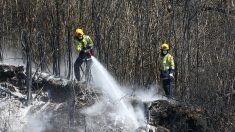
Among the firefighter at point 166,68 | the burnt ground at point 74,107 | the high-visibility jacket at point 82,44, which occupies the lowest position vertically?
the burnt ground at point 74,107

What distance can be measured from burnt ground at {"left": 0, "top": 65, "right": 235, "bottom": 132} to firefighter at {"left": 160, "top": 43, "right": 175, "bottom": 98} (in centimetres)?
66

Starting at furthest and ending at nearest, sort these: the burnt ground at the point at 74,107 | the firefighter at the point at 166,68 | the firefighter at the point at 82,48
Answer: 1. the firefighter at the point at 166,68
2. the firefighter at the point at 82,48
3. the burnt ground at the point at 74,107

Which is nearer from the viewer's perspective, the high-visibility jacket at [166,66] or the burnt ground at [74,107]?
the burnt ground at [74,107]

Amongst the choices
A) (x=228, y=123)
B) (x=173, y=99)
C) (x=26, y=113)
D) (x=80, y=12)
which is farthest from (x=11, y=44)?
(x=228, y=123)

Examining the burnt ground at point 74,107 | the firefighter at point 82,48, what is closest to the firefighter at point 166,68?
the burnt ground at point 74,107

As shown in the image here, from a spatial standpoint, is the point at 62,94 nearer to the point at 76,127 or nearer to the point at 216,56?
the point at 76,127

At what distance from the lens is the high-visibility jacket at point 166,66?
1490 centimetres

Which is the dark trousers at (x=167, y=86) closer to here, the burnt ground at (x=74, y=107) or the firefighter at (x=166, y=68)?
the firefighter at (x=166, y=68)

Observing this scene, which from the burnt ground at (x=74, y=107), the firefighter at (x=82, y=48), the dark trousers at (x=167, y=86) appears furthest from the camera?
the dark trousers at (x=167, y=86)

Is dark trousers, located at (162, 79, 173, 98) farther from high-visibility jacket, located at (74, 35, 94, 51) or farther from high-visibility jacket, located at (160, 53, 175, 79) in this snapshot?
high-visibility jacket, located at (74, 35, 94, 51)

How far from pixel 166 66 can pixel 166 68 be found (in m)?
0.05

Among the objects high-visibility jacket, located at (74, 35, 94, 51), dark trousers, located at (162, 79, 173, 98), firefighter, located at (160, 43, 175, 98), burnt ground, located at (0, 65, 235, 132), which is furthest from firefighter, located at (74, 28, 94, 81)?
dark trousers, located at (162, 79, 173, 98)

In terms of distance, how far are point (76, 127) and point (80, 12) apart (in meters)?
3.95

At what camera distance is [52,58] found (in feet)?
55.4
